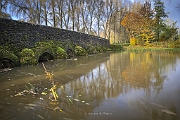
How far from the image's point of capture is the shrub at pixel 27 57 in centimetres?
814

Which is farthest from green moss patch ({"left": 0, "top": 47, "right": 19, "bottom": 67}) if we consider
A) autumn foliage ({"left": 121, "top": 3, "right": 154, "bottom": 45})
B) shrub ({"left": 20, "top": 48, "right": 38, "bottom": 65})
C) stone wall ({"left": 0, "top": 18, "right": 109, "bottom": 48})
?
autumn foliage ({"left": 121, "top": 3, "right": 154, "bottom": 45})

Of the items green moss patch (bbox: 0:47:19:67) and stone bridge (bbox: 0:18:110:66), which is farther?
stone bridge (bbox: 0:18:110:66)

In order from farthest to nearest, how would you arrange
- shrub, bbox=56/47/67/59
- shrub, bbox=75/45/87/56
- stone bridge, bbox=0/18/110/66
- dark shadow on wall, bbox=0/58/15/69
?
shrub, bbox=75/45/87/56, shrub, bbox=56/47/67/59, stone bridge, bbox=0/18/110/66, dark shadow on wall, bbox=0/58/15/69

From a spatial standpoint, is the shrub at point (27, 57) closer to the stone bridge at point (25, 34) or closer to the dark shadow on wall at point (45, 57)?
the stone bridge at point (25, 34)

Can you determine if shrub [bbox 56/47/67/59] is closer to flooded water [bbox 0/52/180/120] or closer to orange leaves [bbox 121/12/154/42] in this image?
flooded water [bbox 0/52/180/120]

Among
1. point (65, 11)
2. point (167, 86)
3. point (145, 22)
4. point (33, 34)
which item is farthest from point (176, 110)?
point (145, 22)

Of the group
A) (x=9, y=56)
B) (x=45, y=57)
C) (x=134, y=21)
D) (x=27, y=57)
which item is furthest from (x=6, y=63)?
(x=134, y=21)

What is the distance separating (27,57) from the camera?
27.2 ft

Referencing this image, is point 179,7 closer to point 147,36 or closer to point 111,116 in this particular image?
point 111,116

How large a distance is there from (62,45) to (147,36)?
59.6 feet

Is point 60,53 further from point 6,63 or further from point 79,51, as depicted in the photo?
point 6,63

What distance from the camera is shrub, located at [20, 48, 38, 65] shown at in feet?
26.7

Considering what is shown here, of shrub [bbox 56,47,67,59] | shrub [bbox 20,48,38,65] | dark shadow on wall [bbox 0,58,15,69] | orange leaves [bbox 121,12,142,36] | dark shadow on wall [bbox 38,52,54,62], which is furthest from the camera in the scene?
orange leaves [bbox 121,12,142,36]

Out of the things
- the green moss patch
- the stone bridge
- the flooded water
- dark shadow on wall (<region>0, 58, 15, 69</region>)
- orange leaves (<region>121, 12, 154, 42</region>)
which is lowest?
the flooded water
